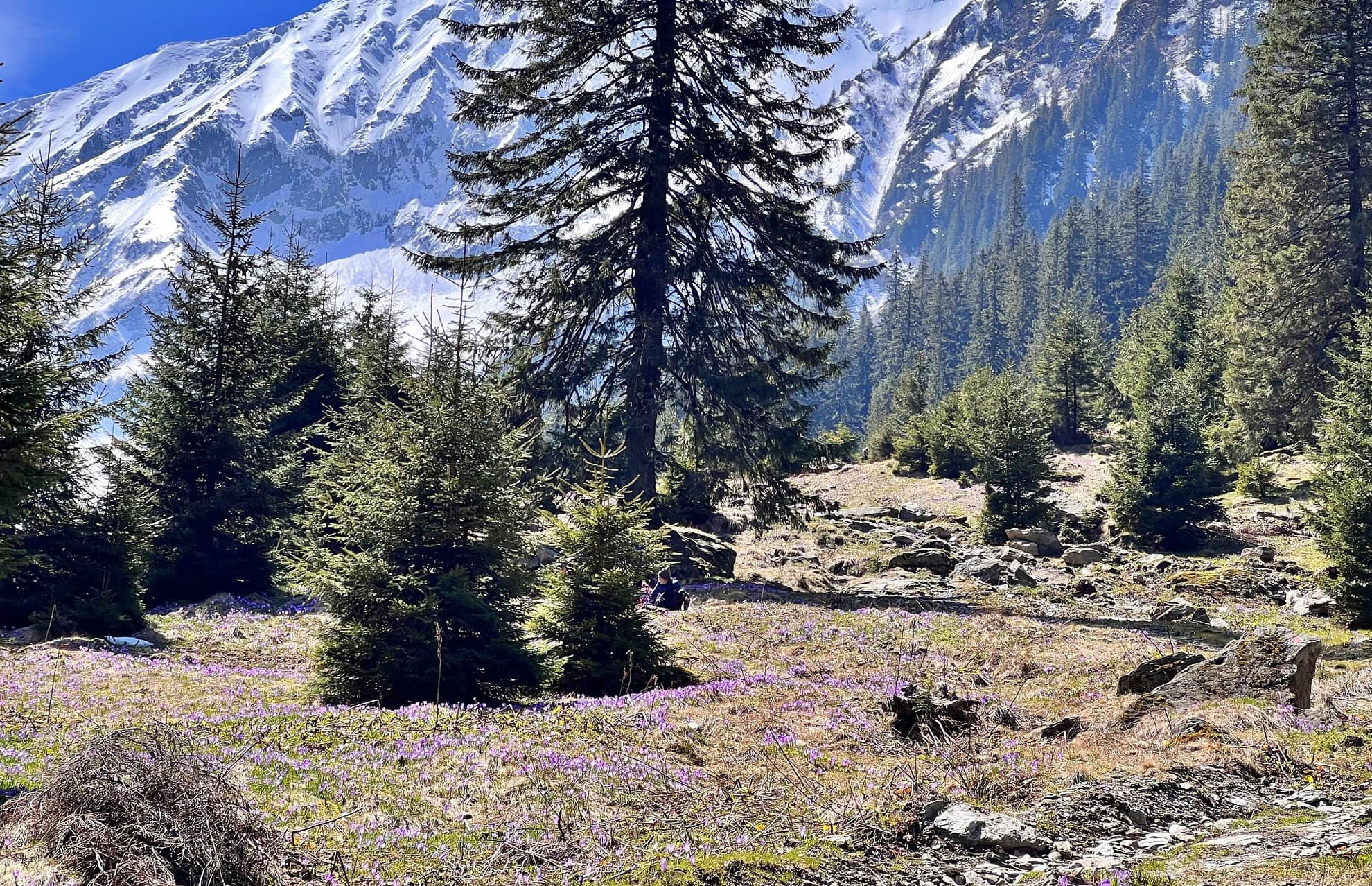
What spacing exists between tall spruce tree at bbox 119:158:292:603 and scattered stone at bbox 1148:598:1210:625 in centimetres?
1783

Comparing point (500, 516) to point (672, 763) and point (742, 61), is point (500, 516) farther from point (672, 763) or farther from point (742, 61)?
point (742, 61)

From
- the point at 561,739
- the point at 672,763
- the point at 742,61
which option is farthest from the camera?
the point at 742,61

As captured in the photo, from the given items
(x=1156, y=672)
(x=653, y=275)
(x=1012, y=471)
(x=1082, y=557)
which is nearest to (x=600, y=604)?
(x=1156, y=672)

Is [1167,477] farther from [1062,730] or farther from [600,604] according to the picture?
[600,604]

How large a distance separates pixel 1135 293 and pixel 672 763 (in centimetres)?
12962

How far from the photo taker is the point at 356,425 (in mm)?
17750

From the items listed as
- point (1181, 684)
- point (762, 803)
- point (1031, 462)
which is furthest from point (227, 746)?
point (1031, 462)

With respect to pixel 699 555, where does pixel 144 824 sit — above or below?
below

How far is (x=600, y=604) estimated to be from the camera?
962 centimetres

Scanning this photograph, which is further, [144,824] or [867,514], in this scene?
[867,514]

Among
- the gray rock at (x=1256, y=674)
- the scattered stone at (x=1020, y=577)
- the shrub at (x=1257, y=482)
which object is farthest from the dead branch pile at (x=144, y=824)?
the shrub at (x=1257, y=482)

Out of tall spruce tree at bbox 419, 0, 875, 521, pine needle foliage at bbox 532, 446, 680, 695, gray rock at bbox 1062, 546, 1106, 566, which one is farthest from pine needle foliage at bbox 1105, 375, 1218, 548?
pine needle foliage at bbox 532, 446, 680, 695

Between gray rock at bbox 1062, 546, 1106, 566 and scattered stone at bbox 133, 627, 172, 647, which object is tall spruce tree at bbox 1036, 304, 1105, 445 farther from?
scattered stone at bbox 133, 627, 172, 647

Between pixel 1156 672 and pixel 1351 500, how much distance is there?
7.54 metres
